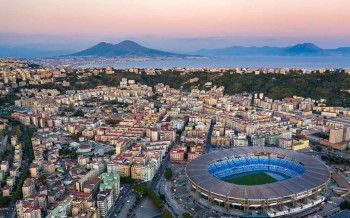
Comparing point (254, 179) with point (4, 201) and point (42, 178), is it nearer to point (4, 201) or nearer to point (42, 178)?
point (42, 178)

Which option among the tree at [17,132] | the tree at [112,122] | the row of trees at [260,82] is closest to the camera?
the tree at [17,132]

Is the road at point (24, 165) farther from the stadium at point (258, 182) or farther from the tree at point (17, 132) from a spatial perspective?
the stadium at point (258, 182)

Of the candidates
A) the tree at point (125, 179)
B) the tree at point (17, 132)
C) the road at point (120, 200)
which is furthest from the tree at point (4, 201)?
the tree at point (17, 132)

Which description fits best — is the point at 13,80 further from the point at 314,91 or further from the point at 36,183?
the point at 314,91

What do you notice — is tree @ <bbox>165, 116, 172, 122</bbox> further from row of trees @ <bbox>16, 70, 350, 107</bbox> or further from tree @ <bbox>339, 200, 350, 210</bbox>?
tree @ <bbox>339, 200, 350, 210</bbox>

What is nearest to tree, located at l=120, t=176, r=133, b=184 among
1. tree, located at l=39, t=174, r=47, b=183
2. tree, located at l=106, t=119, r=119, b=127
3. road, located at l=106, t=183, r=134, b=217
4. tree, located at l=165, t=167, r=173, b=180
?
road, located at l=106, t=183, r=134, b=217

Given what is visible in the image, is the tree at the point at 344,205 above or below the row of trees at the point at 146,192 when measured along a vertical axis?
above

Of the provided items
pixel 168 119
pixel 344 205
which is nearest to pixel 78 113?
pixel 168 119

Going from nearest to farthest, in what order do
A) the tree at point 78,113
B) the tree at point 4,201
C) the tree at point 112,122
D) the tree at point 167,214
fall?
the tree at point 167,214 < the tree at point 4,201 < the tree at point 112,122 < the tree at point 78,113
